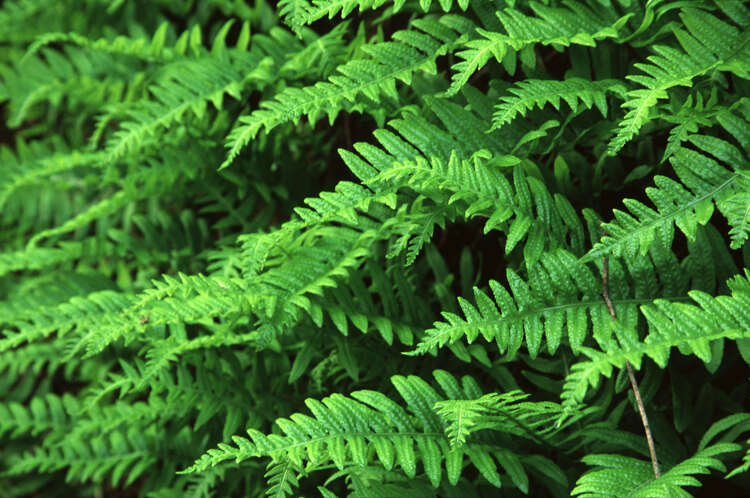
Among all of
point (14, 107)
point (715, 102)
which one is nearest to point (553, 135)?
point (715, 102)

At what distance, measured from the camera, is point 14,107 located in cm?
257

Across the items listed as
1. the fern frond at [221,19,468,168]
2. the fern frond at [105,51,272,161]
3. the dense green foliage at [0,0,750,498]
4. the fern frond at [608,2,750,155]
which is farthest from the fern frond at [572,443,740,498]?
the fern frond at [105,51,272,161]

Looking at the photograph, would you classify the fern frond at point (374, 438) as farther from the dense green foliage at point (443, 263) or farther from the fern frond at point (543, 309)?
the fern frond at point (543, 309)

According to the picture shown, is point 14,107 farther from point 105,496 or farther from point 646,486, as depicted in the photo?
point 646,486

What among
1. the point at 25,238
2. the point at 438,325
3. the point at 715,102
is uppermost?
the point at 715,102

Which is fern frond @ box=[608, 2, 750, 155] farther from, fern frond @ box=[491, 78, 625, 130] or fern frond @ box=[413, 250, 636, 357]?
fern frond @ box=[413, 250, 636, 357]

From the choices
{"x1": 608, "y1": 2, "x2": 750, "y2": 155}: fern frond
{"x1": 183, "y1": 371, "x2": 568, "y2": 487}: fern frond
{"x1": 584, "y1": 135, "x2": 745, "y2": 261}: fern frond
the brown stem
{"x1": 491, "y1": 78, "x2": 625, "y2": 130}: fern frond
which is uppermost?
{"x1": 608, "y1": 2, "x2": 750, "y2": 155}: fern frond

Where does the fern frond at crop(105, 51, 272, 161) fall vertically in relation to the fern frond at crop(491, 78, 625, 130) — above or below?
below

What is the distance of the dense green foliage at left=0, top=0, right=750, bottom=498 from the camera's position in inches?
50.1

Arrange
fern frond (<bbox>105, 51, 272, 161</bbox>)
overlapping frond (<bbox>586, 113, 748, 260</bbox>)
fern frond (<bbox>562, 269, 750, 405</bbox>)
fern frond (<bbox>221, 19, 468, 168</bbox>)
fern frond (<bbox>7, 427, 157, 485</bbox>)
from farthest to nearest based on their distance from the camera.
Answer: fern frond (<bbox>7, 427, 157, 485</bbox>) < fern frond (<bbox>105, 51, 272, 161</bbox>) < fern frond (<bbox>221, 19, 468, 168</bbox>) < overlapping frond (<bbox>586, 113, 748, 260</bbox>) < fern frond (<bbox>562, 269, 750, 405</bbox>)

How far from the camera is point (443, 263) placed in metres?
1.81

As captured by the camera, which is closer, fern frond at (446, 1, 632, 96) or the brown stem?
the brown stem

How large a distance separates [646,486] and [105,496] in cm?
220

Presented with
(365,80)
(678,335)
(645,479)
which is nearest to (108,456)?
(365,80)
